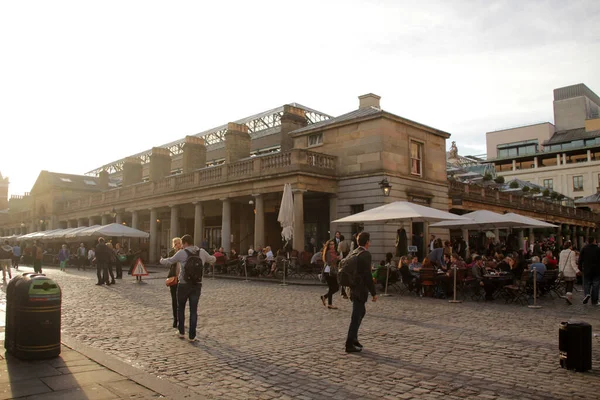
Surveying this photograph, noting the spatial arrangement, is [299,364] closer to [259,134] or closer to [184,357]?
[184,357]

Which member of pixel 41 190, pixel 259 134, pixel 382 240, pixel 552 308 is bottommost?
pixel 552 308

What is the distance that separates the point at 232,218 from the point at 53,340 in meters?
25.6

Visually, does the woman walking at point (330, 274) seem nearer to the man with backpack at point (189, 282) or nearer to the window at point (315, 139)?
the man with backpack at point (189, 282)

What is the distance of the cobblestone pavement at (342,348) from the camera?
5262 millimetres

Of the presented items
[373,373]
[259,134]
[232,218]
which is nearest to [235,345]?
[373,373]

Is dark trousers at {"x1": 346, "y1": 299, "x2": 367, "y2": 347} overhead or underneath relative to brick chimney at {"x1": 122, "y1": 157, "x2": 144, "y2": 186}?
underneath

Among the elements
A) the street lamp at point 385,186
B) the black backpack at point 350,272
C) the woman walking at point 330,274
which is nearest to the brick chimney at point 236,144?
the street lamp at point 385,186

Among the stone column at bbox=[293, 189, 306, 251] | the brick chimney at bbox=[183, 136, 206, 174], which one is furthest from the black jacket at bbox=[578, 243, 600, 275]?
the brick chimney at bbox=[183, 136, 206, 174]

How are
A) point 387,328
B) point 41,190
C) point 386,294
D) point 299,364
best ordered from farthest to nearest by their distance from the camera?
point 41,190, point 386,294, point 387,328, point 299,364

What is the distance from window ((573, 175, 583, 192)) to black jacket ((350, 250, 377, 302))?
77.0 m

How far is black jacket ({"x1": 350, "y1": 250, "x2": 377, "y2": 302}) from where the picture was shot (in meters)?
7.04

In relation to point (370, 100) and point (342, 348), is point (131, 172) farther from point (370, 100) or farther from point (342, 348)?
point (342, 348)

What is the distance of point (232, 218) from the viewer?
105ft

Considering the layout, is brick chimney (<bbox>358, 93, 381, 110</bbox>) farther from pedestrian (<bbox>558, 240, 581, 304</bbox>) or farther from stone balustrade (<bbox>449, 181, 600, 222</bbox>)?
pedestrian (<bbox>558, 240, 581, 304</bbox>)
